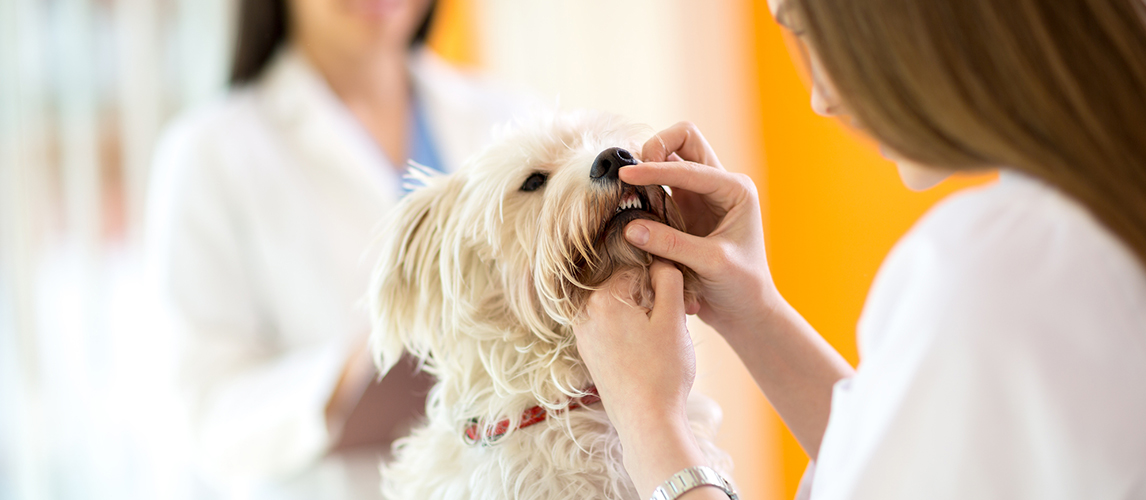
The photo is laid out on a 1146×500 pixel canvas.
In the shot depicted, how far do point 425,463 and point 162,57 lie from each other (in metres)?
2.02

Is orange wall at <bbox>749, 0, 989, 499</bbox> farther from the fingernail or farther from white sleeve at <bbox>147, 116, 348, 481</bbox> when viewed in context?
white sleeve at <bbox>147, 116, 348, 481</bbox>

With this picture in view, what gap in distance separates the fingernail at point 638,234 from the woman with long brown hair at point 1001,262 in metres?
0.24

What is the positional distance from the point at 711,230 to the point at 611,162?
0.18 metres

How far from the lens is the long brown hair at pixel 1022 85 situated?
596 millimetres

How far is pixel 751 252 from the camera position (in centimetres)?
88

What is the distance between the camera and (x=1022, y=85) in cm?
60

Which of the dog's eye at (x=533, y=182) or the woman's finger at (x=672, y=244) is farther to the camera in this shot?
the dog's eye at (x=533, y=182)

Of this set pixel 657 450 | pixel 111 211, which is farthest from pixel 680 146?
pixel 111 211

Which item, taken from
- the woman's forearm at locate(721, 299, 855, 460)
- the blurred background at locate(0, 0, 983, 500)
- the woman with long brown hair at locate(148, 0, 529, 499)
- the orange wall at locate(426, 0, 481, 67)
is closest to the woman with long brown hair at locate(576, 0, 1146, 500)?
the woman's forearm at locate(721, 299, 855, 460)

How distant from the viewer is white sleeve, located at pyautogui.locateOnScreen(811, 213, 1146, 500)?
1.78ft

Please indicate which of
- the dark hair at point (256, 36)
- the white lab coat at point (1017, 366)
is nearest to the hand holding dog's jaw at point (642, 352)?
the white lab coat at point (1017, 366)

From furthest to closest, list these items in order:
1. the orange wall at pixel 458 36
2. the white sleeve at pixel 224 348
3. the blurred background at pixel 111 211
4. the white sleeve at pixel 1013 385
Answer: the orange wall at pixel 458 36 < the blurred background at pixel 111 211 < the white sleeve at pixel 224 348 < the white sleeve at pixel 1013 385

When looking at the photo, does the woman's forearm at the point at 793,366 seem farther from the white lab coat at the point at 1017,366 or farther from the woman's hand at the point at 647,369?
the white lab coat at the point at 1017,366

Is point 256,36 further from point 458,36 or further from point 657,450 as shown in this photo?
point 657,450
